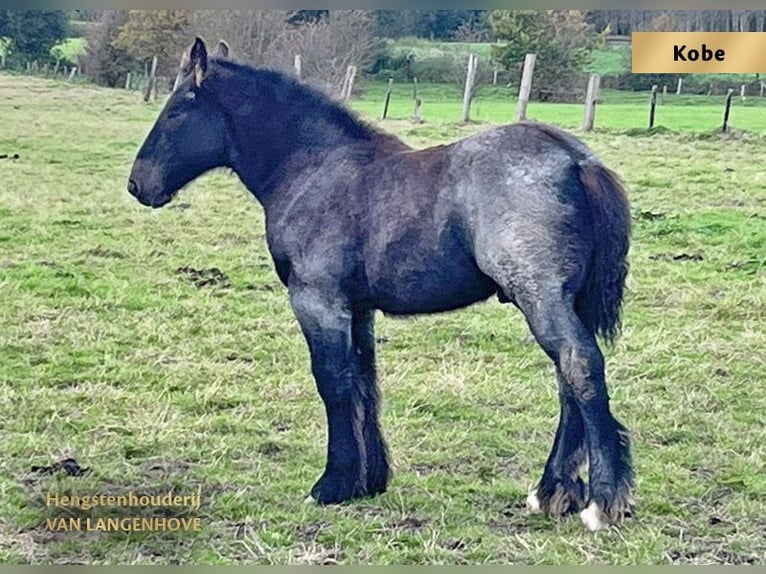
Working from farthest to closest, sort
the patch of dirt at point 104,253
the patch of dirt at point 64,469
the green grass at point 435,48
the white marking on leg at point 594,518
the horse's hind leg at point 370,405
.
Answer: the patch of dirt at point 104,253
the green grass at point 435,48
the patch of dirt at point 64,469
the horse's hind leg at point 370,405
the white marking on leg at point 594,518

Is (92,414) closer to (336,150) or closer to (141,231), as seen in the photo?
(141,231)

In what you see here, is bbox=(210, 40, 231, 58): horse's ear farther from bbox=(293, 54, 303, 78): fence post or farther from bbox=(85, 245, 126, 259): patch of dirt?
bbox=(85, 245, 126, 259): patch of dirt

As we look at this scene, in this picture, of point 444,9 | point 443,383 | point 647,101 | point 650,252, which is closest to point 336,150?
point 444,9

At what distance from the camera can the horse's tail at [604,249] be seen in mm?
3723

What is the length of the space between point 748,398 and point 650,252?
101 centimetres

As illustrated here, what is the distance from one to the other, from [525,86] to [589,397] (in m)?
1.67

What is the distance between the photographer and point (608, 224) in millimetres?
3732

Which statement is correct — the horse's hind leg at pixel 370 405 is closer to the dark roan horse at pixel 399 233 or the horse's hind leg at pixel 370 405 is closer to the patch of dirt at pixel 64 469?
the dark roan horse at pixel 399 233

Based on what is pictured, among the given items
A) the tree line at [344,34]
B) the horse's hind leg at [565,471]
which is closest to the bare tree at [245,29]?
the tree line at [344,34]

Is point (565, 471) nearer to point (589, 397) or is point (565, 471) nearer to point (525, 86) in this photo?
point (589, 397)

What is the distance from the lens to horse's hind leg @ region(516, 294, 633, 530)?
3658 mm

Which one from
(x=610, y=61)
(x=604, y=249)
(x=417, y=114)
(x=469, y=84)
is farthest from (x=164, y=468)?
(x=610, y=61)

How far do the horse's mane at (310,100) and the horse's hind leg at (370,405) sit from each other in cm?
71

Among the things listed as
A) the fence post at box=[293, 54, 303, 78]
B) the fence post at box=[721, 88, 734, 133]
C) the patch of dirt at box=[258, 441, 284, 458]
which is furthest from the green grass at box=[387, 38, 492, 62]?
the patch of dirt at box=[258, 441, 284, 458]
